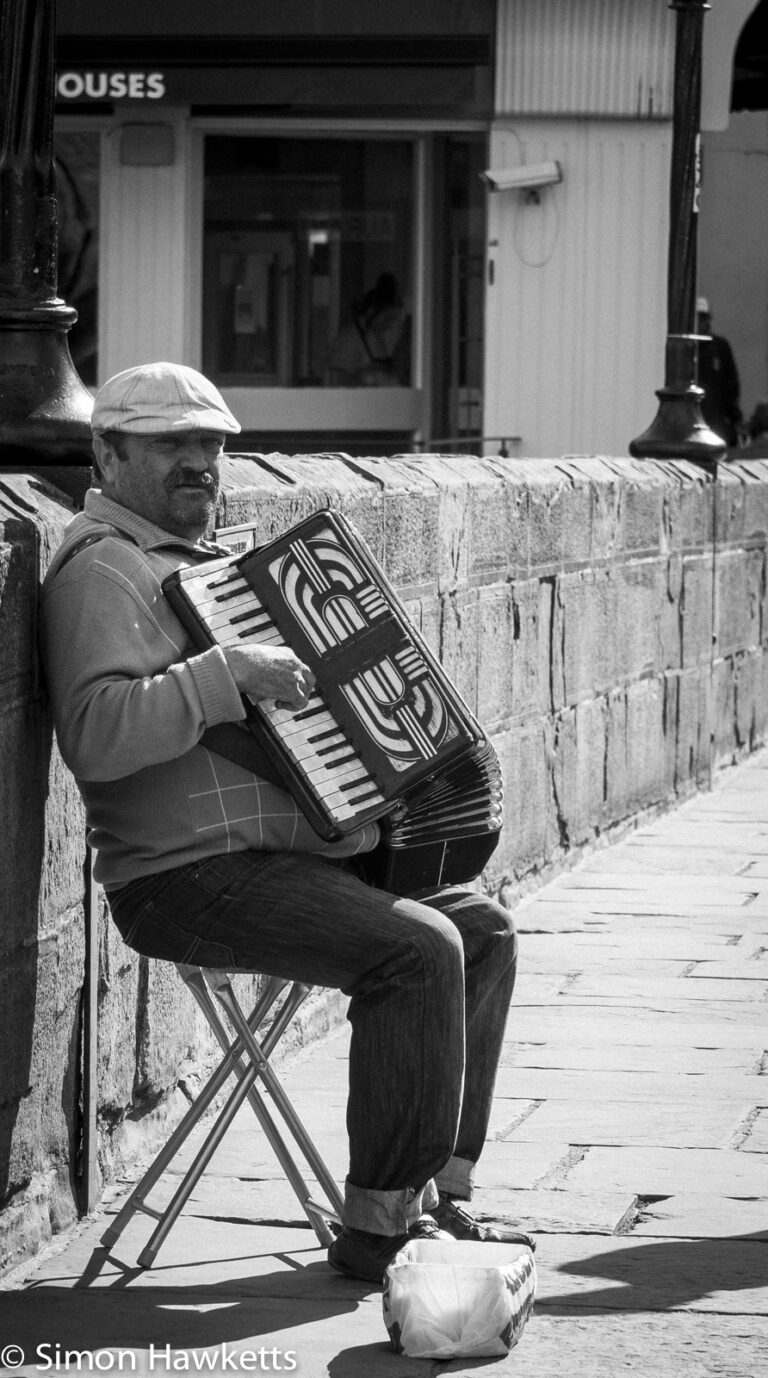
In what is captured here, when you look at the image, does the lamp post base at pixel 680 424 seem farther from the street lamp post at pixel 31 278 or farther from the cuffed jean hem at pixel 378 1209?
the cuffed jean hem at pixel 378 1209

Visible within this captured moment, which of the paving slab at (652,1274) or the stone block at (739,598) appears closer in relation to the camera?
the paving slab at (652,1274)

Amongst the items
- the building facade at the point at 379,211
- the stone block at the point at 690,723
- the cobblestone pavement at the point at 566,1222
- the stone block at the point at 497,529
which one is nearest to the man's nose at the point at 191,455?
the cobblestone pavement at the point at 566,1222

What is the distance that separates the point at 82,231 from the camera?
16.0 m

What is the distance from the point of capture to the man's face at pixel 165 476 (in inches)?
152

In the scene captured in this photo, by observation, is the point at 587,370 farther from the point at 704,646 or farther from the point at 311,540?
the point at 311,540

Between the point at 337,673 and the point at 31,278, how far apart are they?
1029mm

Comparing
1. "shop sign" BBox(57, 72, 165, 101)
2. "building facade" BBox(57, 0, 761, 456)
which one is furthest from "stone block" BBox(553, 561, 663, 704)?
"shop sign" BBox(57, 72, 165, 101)

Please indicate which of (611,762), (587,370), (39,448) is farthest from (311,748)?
(587,370)

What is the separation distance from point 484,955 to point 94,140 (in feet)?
42.2

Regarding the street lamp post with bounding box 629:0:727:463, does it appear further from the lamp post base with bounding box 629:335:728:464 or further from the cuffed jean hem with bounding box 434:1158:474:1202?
the cuffed jean hem with bounding box 434:1158:474:1202

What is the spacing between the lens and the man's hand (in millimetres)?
3688

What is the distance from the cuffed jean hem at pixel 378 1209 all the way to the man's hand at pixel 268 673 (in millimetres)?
792

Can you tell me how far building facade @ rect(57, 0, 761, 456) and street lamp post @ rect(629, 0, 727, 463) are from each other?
4.89 metres

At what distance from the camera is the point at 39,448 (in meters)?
4.23
